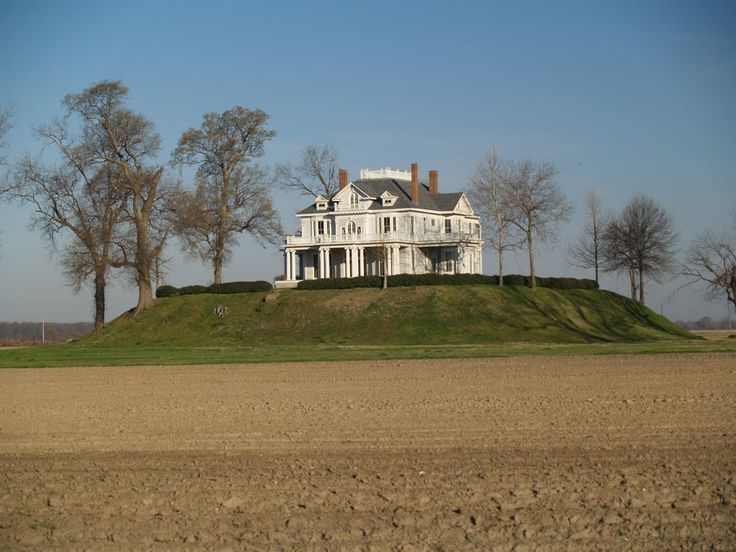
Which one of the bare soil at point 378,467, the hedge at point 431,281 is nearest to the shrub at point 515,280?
the hedge at point 431,281

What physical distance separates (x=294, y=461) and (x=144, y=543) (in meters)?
4.72

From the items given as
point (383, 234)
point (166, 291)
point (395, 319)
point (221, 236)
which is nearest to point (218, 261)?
point (221, 236)

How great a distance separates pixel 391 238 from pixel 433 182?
39.4ft

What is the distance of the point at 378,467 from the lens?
17.0 metres

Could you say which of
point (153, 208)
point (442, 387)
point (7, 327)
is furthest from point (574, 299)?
point (7, 327)

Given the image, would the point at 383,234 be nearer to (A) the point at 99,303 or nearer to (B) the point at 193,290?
(B) the point at 193,290

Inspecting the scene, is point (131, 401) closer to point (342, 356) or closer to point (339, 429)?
point (339, 429)

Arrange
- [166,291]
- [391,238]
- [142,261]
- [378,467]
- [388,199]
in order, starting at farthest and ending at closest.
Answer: [388,199]
[391,238]
[166,291]
[142,261]
[378,467]

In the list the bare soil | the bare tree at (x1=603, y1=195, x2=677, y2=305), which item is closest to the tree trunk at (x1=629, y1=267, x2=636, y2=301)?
the bare tree at (x1=603, y1=195, x2=677, y2=305)

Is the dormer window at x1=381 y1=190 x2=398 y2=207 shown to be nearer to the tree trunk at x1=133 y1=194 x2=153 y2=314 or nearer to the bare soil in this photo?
the tree trunk at x1=133 y1=194 x2=153 y2=314

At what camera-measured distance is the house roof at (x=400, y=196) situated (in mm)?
86375

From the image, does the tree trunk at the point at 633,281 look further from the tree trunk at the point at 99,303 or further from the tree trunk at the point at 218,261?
the tree trunk at the point at 99,303

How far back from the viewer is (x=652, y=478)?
15.6 metres

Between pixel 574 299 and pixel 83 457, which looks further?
pixel 574 299
